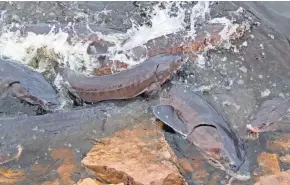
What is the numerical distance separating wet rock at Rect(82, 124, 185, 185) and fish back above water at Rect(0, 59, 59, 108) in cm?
110

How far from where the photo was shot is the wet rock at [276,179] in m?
Answer: 4.73

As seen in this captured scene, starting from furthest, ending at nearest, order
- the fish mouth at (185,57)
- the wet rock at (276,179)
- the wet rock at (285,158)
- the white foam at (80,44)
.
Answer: the white foam at (80,44)
the fish mouth at (185,57)
the wet rock at (285,158)
the wet rock at (276,179)

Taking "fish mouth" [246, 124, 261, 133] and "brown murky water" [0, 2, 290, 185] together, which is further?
"fish mouth" [246, 124, 261, 133]

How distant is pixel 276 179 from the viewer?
477cm

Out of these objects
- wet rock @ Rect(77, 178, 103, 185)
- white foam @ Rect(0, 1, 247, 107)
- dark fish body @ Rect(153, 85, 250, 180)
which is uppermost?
white foam @ Rect(0, 1, 247, 107)

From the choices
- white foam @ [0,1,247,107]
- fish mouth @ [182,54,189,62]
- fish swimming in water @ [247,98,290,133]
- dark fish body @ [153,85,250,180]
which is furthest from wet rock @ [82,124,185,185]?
white foam @ [0,1,247,107]

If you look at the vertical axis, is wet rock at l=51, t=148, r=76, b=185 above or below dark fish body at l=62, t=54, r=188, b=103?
below

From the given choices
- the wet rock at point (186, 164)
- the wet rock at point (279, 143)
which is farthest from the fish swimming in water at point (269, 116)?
the wet rock at point (186, 164)

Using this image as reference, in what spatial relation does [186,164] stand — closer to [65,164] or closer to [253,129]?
[253,129]

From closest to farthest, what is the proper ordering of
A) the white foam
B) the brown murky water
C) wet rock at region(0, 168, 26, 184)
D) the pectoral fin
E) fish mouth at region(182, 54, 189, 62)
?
1. wet rock at region(0, 168, 26, 184)
2. the brown murky water
3. the pectoral fin
4. fish mouth at region(182, 54, 189, 62)
5. the white foam

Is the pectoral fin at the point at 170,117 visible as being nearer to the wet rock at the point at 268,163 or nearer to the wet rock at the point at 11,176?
the wet rock at the point at 268,163

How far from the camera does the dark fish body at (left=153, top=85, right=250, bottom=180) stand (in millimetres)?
5027

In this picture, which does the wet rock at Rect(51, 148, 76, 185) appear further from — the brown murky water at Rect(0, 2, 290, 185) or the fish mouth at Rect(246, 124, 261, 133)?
the fish mouth at Rect(246, 124, 261, 133)

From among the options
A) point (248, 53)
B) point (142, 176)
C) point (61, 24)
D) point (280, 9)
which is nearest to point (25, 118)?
point (142, 176)
